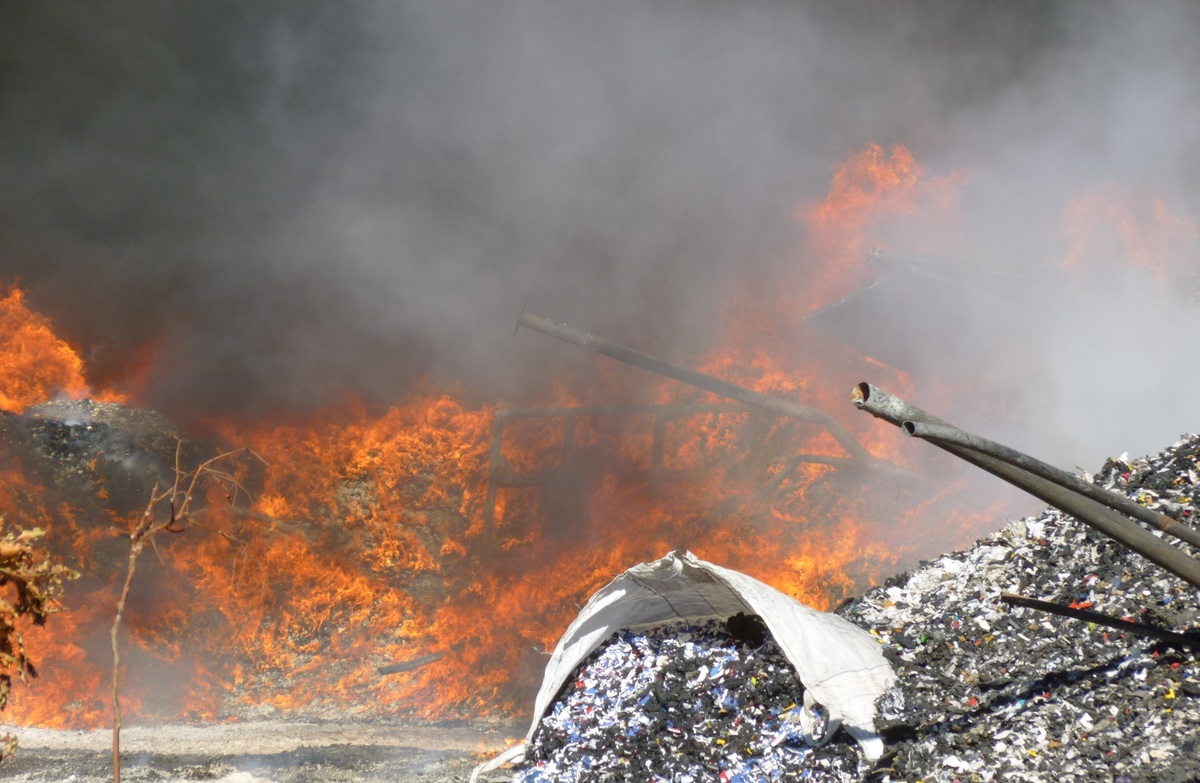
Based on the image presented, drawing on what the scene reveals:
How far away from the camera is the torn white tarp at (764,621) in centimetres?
346

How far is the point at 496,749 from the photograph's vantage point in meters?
6.16

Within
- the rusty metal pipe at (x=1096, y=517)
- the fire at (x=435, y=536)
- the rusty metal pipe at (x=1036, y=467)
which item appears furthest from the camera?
the fire at (x=435, y=536)

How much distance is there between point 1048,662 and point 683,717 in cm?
181

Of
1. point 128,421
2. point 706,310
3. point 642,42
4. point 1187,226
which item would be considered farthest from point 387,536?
point 1187,226

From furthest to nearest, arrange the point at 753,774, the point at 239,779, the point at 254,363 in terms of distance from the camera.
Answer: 1. the point at 254,363
2. the point at 239,779
3. the point at 753,774

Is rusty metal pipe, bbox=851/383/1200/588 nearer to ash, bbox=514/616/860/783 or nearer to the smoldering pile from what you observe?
the smoldering pile

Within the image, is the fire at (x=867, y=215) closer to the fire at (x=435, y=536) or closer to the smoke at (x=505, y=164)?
the smoke at (x=505, y=164)

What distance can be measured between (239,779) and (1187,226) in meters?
10.2

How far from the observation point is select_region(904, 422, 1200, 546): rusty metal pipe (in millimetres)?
2236

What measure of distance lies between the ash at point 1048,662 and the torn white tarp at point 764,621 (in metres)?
0.13

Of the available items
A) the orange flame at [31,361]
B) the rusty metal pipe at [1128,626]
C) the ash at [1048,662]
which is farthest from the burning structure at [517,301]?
the rusty metal pipe at [1128,626]

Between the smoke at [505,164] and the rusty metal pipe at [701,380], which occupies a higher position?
the smoke at [505,164]

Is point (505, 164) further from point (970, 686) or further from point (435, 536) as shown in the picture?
point (970, 686)

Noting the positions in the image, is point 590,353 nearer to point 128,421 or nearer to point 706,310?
point 706,310
